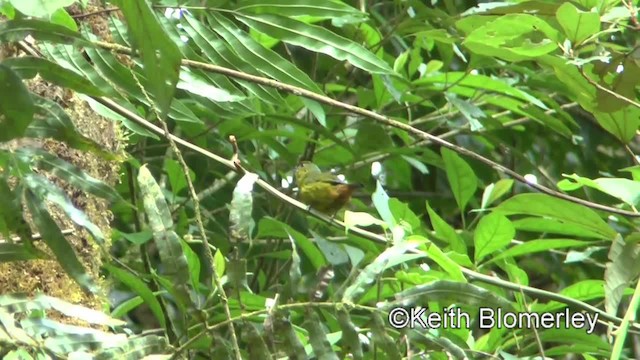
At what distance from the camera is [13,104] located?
45.8 inches

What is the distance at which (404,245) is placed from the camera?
129 centimetres

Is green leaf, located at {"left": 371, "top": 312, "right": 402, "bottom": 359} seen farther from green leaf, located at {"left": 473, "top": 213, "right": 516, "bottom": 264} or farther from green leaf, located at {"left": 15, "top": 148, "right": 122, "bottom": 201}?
green leaf, located at {"left": 473, "top": 213, "right": 516, "bottom": 264}

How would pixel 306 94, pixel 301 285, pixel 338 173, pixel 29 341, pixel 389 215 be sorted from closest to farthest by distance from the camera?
pixel 29 341 → pixel 301 285 → pixel 306 94 → pixel 389 215 → pixel 338 173

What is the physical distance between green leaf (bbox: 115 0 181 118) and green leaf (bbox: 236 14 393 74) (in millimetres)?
489

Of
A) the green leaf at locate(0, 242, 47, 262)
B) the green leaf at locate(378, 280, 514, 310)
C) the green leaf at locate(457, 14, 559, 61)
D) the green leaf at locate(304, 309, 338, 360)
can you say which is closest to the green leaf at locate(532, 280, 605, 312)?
the green leaf at locate(457, 14, 559, 61)

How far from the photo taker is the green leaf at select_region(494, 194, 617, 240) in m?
1.52

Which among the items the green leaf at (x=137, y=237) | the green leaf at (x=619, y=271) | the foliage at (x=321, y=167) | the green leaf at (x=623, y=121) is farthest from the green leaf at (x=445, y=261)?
the green leaf at (x=137, y=237)

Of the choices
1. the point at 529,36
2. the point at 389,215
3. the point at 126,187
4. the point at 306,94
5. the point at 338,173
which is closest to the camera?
the point at 306,94

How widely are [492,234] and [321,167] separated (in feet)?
3.43

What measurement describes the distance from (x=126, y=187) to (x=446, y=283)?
1384 mm

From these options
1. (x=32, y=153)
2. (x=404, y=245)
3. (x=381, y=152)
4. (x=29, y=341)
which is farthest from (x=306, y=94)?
Result: (x=381, y=152)

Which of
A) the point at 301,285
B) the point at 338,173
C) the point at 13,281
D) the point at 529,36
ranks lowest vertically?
the point at 338,173

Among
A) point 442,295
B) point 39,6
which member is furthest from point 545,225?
point 39,6

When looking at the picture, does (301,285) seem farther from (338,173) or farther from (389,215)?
(338,173)
